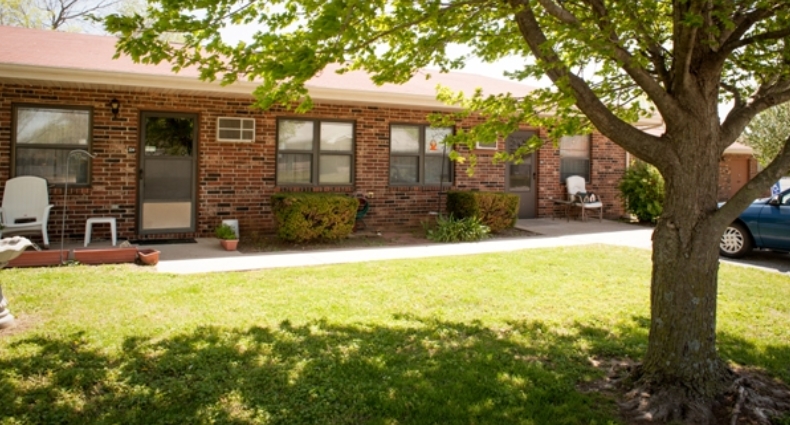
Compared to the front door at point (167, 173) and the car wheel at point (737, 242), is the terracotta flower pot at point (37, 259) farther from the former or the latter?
the car wheel at point (737, 242)

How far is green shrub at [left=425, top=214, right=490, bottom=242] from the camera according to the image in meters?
10.5

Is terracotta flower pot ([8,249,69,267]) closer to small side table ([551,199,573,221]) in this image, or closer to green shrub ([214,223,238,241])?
green shrub ([214,223,238,241])

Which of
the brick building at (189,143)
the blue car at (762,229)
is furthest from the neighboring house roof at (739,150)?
the blue car at (762,229)

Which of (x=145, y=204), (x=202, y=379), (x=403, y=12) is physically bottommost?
(x=202, y=379)

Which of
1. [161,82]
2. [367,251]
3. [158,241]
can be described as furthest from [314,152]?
[158,241]

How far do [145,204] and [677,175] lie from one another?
29.3 ft

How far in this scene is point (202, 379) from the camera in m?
3.64

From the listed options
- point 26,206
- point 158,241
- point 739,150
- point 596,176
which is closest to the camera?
point 26,206

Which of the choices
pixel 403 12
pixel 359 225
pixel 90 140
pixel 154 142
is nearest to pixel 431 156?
pixel 359 225

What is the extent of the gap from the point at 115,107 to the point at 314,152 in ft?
11.9

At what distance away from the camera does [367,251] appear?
9.11 meters

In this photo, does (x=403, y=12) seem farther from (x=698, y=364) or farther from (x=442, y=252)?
(x=442, y=252)

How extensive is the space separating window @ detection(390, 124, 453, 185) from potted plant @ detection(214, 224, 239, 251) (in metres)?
3.96

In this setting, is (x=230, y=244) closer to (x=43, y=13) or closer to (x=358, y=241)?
(x=358, y=241)
